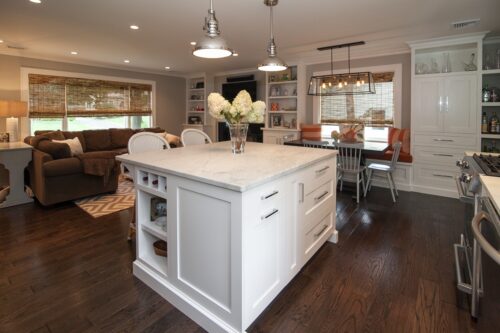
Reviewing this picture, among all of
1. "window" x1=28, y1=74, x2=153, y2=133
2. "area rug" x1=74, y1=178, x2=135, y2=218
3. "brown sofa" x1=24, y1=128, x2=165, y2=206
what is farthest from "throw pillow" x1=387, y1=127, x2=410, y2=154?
"window" x1=28, y1=74, x2=153, y2=133

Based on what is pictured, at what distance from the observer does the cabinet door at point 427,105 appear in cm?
436

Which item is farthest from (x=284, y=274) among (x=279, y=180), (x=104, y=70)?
(x=104, y=70)

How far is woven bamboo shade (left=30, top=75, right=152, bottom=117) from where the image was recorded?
19.1 feet

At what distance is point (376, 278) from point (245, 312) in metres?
1.18

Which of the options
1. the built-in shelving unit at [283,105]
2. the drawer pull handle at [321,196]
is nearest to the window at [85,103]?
the built-in shelving unit at [283,105]

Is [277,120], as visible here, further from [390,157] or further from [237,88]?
[390,157]

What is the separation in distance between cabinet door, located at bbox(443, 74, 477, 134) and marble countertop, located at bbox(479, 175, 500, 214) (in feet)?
10.7

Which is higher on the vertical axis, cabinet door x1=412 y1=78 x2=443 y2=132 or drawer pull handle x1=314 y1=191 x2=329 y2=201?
cabinet door x1=412 y1=78 x2=443 y2=132

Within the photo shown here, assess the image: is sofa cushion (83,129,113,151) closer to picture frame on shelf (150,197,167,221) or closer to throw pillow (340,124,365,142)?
picture frame on shelf (150,197,167,221)

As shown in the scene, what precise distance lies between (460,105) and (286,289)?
156 inches

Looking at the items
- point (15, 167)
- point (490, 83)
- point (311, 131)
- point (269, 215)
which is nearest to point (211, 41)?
point (269, 215)

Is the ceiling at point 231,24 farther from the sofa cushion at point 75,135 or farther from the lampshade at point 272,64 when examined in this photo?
the sofa cushion at point 75,135

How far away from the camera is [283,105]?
6.61 meters

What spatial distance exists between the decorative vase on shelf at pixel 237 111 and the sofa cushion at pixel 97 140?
15.5ft
